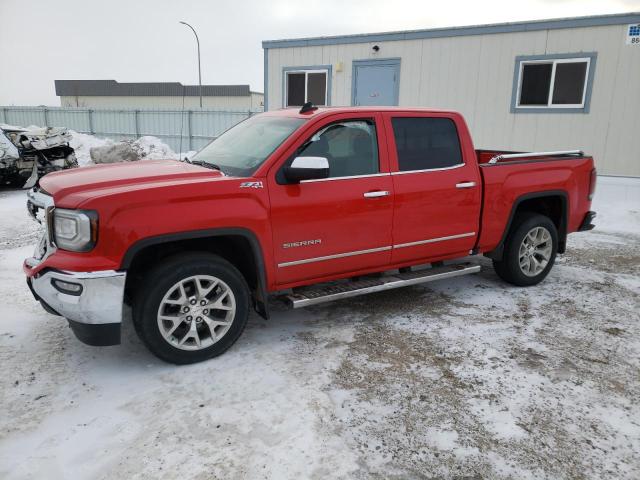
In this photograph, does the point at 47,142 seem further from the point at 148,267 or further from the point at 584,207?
the point at 584,207

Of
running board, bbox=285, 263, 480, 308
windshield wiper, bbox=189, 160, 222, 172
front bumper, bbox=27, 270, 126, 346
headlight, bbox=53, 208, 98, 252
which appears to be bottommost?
running board, bbox=285, 263, 480, 308

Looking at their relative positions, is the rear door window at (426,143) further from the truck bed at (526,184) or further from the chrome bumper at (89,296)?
the chrome bumper at (89,296)

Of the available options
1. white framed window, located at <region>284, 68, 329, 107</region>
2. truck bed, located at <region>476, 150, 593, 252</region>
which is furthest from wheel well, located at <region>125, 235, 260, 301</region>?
white framed window, located at <region>284, 68, 329, 107</region>

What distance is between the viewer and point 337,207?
418 cm

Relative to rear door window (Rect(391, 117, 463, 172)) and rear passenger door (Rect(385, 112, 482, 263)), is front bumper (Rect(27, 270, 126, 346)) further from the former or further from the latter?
rear door window (Rect(391, 117, 463, 172))

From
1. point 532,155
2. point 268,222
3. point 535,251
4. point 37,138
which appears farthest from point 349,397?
point 37,138

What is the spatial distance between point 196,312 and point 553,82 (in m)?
11.5

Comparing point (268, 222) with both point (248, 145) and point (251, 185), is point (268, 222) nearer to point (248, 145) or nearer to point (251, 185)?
point (251, 185)

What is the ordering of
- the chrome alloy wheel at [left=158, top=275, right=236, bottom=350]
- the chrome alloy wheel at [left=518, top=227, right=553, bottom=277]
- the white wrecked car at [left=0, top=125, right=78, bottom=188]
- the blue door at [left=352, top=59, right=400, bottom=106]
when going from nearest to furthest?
the chrome alloy wheel at [left=158, top=275, right=236, bottom=350]
the chrome alloy wheel at [left=518, top=227, right=553, bottom=277]
the white wrecked car at [left=0, top=125, right=78, bottom=188]
the blue door at [left=352, top=59, right=400, bottom=106]

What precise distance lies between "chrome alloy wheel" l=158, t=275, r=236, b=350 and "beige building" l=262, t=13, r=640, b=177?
35.8 ft

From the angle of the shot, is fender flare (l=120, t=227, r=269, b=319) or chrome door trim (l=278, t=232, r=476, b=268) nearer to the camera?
fender flare (l=120, t=227, r=269, b=319)

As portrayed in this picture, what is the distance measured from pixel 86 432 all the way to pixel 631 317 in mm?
4753

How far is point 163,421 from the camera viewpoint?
3.15 metres

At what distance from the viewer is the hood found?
3.55 meters
